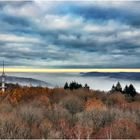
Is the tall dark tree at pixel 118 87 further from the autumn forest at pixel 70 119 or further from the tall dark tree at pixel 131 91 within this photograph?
the autumn forest at pixel 70 119

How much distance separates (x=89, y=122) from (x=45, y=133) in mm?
12093

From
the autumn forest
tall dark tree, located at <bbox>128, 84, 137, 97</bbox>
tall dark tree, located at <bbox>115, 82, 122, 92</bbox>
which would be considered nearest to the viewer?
the autumn forest

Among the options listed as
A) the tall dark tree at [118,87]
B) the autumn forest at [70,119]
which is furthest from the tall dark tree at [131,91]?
the tall dark tree at [118,87]

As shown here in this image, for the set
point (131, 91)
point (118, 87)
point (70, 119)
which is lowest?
point (70, 119)

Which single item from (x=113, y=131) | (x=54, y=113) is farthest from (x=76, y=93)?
(x=113, y=131)

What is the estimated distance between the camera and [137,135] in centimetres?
5694

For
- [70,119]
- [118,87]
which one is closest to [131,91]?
[118,87]

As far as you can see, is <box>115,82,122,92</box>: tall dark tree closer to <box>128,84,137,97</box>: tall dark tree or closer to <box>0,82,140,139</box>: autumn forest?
<box>128,84,137,97</box>: tall dark tree

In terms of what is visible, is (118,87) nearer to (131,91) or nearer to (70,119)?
(131,91)

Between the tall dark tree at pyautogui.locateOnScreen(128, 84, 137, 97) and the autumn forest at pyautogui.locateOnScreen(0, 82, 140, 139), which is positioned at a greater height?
the tall dark tree at pyautogui.locateOnScreen(128, 84, 137, 97)

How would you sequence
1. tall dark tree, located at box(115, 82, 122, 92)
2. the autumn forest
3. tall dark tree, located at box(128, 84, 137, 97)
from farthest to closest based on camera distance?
1. tall dark tree, located at box(115, 82, 122, 92)
2. tall dark tree, located at box(128, 84, 137, 97)
3. the autumn forest

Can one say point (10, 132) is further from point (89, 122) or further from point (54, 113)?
point (54, 113)

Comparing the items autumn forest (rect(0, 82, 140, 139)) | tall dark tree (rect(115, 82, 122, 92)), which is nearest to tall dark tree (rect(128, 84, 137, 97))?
autumn forest (rect(0, 82, 140, 139))

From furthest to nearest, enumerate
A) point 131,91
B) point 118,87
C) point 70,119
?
point 118,87
point 131,91
point 70,119
